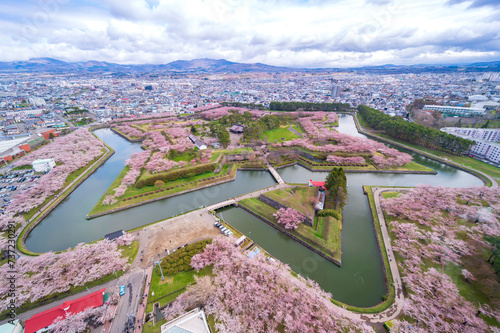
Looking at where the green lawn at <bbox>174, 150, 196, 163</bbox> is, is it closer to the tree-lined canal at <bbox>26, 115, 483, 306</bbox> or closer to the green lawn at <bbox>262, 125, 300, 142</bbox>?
the tree-lined canal at <bbox>26, 115, 483, 306</bbox>

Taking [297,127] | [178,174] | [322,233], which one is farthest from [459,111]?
[178,174]

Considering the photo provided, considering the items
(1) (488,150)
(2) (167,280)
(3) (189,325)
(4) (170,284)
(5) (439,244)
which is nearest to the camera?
(3) (189,325)

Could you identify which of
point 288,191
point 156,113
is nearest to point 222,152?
point 288,191

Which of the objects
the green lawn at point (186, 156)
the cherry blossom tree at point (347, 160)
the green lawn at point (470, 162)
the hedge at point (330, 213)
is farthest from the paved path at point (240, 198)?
the green lawn at point (470, 162)

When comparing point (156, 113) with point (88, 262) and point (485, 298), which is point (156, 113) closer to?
point (88, 262)

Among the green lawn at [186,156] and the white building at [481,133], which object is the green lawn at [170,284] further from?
the white building at [481,133]

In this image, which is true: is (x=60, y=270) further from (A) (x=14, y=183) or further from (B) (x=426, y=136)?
(B) (x=426, y=136)
